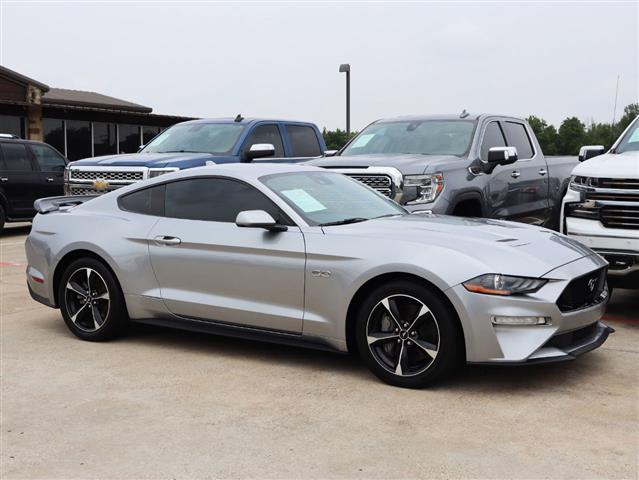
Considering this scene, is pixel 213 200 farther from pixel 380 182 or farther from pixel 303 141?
pixel 303 141

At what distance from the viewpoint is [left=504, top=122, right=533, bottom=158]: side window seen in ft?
33.8

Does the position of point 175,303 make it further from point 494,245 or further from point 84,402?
point 494,245

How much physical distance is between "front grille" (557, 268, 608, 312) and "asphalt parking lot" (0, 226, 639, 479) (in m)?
0.50

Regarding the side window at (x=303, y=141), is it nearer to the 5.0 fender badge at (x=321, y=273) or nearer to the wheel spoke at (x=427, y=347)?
the 5.0 fender badge at (x=321, y=273)

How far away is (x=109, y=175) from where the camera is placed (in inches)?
425

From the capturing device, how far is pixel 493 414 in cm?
461

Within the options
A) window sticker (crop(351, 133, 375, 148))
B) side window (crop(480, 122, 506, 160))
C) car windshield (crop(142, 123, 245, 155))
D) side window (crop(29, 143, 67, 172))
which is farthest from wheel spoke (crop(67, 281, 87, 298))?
side window (crop(29, 143, 67, 172))

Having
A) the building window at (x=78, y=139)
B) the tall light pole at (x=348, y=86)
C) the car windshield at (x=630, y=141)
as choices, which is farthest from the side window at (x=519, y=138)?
the building window at (x=78, y=139)

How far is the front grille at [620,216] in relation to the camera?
677 cm

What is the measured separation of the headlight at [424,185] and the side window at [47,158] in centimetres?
1027

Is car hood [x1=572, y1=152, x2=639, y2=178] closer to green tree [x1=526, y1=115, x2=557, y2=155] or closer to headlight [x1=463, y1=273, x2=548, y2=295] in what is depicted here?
headlight [x1=463, y1=273, x2=548, y2=295]

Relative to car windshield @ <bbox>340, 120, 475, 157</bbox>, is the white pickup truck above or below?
below

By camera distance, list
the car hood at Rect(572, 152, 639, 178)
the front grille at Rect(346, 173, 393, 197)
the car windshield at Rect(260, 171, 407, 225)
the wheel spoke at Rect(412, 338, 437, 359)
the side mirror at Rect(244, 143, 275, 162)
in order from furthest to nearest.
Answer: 1. the side mirror at Rect(244, 143, 275, 162)
2. the front grille at Rect(346, 173, 393, 197)
3. the car hood at Rect(572, 152, 639, 178)
4. the car windshield at Rect(260, 171, 407, 225)
5. the wheel spoke at Rect(412, 338, 437, 359)

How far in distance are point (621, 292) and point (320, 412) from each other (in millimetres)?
5377
